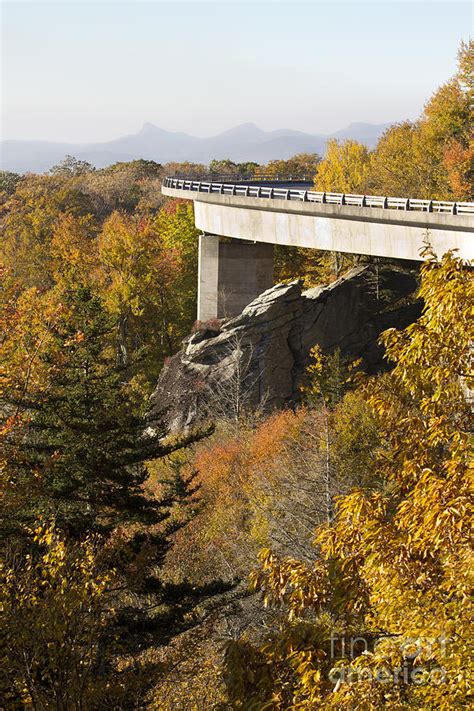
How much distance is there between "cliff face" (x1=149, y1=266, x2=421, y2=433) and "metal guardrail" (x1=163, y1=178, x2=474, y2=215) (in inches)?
184

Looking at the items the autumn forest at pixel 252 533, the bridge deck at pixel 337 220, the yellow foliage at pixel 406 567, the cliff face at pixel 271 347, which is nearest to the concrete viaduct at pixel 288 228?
the bridge deck at pixel 337 220

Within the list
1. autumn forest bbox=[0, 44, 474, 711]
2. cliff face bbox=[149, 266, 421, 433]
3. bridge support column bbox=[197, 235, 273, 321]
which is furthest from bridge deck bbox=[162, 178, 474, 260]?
autumn forest bbox=[0, 44, 474, 711]

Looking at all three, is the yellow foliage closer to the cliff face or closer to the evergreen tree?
the evergreen tree

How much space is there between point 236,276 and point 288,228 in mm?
6005

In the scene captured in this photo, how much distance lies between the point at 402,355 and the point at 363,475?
1772 cm

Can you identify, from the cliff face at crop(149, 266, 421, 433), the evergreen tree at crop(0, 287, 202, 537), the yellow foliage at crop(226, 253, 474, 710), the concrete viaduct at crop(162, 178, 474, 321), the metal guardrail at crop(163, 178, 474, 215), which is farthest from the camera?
the cliff face at crop(149, 266, 421, 433)

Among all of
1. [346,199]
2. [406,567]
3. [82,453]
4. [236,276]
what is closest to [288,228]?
[346,199]

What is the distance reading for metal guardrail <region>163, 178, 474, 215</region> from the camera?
30.7 meters

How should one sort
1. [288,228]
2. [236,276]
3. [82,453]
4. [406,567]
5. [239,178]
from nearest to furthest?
[406,567], [82,453], [288,228], [236,276], [239,178]

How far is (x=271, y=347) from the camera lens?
39.4 m

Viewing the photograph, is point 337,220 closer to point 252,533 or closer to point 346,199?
point 346,199

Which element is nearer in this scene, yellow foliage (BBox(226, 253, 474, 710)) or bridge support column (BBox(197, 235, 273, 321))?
yellow foliage (BBox(226, 253, 474, 710))

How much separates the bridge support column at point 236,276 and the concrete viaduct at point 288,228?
0.06m

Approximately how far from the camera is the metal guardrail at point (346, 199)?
30688 millimetres
